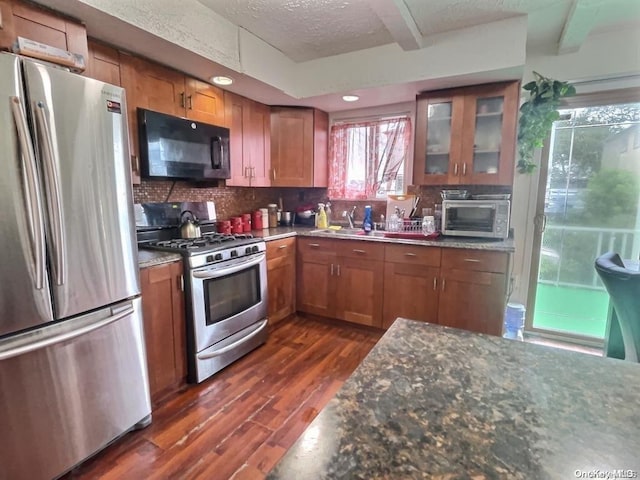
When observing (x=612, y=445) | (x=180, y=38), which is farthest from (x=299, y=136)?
(x=612, y=445)

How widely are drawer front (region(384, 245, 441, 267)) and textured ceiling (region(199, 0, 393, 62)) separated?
1.68 meters

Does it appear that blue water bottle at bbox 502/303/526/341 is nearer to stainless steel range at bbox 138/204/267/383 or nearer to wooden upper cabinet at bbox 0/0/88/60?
stainless steel range at bbox 138/204/267/383

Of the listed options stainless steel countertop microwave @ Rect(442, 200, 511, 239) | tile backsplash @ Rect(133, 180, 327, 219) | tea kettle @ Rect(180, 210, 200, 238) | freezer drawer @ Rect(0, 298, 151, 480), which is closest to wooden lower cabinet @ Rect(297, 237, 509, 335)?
stainless steel countertop microwave @ Rect(442, 200, 511, 239)

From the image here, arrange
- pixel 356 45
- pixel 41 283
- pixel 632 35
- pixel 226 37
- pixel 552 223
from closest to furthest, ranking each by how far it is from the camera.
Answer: pixel 41 283, pixel 226 37, pixel 632 35, pixel 356 45, pixel 552 223

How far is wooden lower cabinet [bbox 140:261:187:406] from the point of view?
6.44ft

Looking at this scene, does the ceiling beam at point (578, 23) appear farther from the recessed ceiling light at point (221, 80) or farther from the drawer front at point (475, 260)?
the recessed ceiling light at point (221, 80)

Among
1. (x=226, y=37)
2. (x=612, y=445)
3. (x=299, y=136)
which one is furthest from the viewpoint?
(x=299, y=136)

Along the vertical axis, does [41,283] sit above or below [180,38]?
below

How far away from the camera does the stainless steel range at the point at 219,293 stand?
7.19 feet

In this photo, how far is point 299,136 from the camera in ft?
11.5

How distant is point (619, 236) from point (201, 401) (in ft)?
11.3

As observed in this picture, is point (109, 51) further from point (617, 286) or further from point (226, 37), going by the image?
point (617, 286)

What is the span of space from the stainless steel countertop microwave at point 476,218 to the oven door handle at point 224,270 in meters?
1.63

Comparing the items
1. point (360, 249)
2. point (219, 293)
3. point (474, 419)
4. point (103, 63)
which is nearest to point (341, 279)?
point (360, 249)
